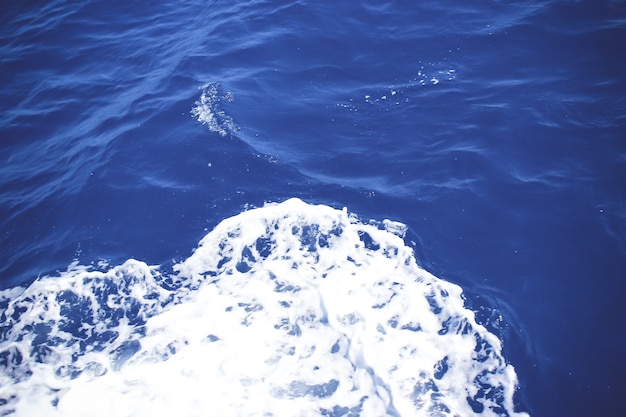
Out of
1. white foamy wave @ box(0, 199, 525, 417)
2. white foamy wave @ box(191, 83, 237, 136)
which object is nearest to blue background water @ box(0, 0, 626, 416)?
white foamy wave @ box(191, 83, 237, 136)

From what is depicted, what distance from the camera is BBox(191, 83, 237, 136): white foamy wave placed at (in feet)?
27.2

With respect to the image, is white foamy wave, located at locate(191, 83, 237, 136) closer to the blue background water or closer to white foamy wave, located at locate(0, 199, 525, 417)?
the blue background water

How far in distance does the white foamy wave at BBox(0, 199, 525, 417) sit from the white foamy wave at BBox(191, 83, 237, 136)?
95.9 inches

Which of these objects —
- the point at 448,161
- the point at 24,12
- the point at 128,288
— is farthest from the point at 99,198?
the point at 24,12

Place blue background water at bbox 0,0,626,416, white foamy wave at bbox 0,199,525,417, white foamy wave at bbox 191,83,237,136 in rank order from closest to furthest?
white foamy wave at bbox 0,199,525,417 → blue background water at bbox 0,0,626,416 → white foamy wave at bbox 191,83,237,136

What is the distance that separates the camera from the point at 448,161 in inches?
285

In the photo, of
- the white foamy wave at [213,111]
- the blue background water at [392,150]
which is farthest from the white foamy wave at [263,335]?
the white foamy wave at [213,111]

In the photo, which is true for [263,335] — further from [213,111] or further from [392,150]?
[213,111]

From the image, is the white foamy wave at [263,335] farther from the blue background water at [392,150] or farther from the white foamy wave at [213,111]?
the white foamy wave at [213,111]

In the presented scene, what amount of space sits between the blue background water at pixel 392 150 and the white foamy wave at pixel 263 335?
17.3 inches

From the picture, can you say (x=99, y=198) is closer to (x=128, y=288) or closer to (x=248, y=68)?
(x=128, y=288)

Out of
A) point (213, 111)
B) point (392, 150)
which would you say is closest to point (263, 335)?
point (392, 150)

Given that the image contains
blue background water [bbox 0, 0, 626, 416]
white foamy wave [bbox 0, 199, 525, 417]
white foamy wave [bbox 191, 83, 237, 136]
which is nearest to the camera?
white foamy wave [bbox 0, 199, 525, 417]

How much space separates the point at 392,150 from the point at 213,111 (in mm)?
4112
